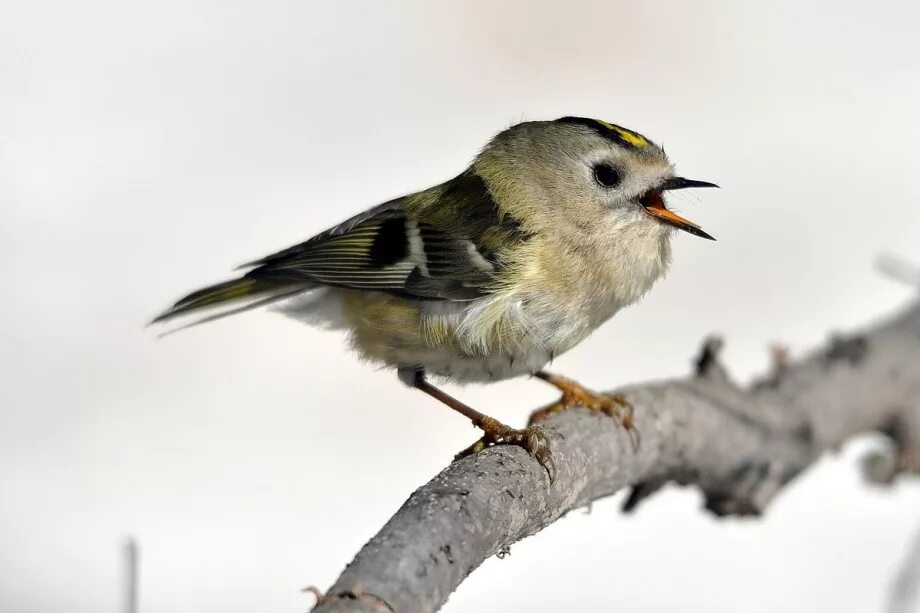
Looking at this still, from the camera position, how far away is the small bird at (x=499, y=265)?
1.36 m

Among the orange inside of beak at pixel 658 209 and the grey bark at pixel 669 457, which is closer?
the grey bark at pixel 669 457

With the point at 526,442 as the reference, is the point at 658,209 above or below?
above

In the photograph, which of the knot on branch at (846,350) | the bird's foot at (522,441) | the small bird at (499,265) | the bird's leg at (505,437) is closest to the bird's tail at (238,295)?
the small bird at (499,265)

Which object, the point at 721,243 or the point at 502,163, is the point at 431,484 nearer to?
the point at 502,163

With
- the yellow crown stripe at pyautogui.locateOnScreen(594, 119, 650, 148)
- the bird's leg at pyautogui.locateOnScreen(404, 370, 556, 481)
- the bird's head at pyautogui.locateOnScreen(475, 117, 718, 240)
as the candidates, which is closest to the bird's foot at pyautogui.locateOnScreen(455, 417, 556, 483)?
the bird's leg at pyautogui.locateOnScreen(404, 370, 556, 481)

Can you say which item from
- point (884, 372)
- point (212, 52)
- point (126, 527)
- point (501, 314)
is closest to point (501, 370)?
point (501, 314)

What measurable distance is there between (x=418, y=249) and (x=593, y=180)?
24 centimetres

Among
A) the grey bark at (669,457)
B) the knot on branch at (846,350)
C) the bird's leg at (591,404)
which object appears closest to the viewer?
the grey bark at (669,457)

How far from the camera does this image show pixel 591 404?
1516mm

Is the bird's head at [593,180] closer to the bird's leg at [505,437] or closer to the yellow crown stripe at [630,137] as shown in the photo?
the yellow crown stripe at [630,137]

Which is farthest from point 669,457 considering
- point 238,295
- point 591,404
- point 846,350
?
point 238,295

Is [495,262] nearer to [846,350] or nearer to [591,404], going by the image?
[591,404]

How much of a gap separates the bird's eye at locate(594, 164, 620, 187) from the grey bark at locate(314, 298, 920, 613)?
0.99 ft

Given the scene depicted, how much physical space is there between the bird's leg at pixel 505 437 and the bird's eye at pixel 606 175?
334 millimetres
